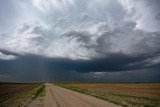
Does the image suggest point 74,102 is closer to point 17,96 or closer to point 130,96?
point 130,96

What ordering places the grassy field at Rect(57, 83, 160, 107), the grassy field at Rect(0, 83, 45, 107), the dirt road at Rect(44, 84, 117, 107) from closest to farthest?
the dirt road at Rect(44, 84, 117, 107) → the grassy field at Rect(57, 83, 160, 107) → the grassy field at Rect(0, 83, 45, 107)

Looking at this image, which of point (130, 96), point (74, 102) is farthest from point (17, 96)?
point (130, 96)

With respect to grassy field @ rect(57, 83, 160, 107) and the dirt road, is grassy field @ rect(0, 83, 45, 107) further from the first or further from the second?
grassy field @ rect(57, 83, 160, 107)

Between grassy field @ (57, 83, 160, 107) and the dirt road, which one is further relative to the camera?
grassy field @ (57, 83, 160, 107)

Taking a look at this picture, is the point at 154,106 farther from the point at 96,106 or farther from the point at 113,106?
the point at 96,106

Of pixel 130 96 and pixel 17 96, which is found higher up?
pixel 130 96

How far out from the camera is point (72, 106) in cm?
2552

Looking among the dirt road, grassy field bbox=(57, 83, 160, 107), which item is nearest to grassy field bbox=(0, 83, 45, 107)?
the dirt road

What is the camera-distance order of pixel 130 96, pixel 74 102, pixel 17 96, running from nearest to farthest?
pixel 74 102, pixel 130 96, pixel 17 96

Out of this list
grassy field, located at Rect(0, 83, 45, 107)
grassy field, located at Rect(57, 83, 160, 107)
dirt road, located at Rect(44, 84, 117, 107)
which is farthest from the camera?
grassy field, located at Rect(0, 83, 45, 107)

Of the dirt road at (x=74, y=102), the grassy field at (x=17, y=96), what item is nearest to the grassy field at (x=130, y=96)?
the dirt road at (x=74, y=102)

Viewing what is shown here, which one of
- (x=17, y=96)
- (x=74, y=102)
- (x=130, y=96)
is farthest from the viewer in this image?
(x=17, y=96)

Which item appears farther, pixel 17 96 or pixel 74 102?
pixel 17 96

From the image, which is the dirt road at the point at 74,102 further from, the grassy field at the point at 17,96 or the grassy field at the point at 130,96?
the grassy field at the point at 17,96
